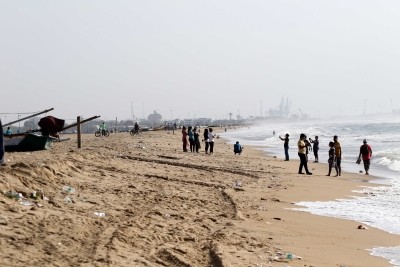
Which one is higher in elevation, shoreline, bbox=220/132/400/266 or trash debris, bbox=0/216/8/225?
trash debris, bbox=0/216/8/225

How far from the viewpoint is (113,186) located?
9969mm

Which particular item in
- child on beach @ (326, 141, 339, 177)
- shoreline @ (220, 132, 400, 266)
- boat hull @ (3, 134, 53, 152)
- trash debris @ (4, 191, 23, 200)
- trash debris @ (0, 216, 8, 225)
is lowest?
shoreline @ (220, 132, 400, 266)

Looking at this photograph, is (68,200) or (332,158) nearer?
(68,200)

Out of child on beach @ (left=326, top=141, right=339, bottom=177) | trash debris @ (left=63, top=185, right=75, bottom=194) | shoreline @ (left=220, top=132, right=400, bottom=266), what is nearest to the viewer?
trash debris @ (left=63, top=185, right=75, bottom=194)

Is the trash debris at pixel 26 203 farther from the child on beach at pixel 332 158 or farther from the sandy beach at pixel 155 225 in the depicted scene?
the child on beach at pixel 332 158

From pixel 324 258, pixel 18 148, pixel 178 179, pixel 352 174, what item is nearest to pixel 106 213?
pixel 324 258

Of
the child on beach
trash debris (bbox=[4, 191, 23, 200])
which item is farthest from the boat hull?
the child on beach

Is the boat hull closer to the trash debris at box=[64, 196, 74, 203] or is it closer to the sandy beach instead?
the sandy beach

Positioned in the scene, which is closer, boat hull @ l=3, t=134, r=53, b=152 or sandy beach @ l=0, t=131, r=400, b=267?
sandy beach @ l=0, t=131, r=400, b=267

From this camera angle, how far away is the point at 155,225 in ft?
23.4

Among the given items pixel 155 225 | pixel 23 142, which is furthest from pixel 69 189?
pixel 23 142

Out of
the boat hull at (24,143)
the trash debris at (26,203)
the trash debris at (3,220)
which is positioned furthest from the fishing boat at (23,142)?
the trash debris at (3,220)

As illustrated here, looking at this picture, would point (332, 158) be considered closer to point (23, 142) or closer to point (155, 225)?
point (23, 142)

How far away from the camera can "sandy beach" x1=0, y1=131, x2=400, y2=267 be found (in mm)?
5488
